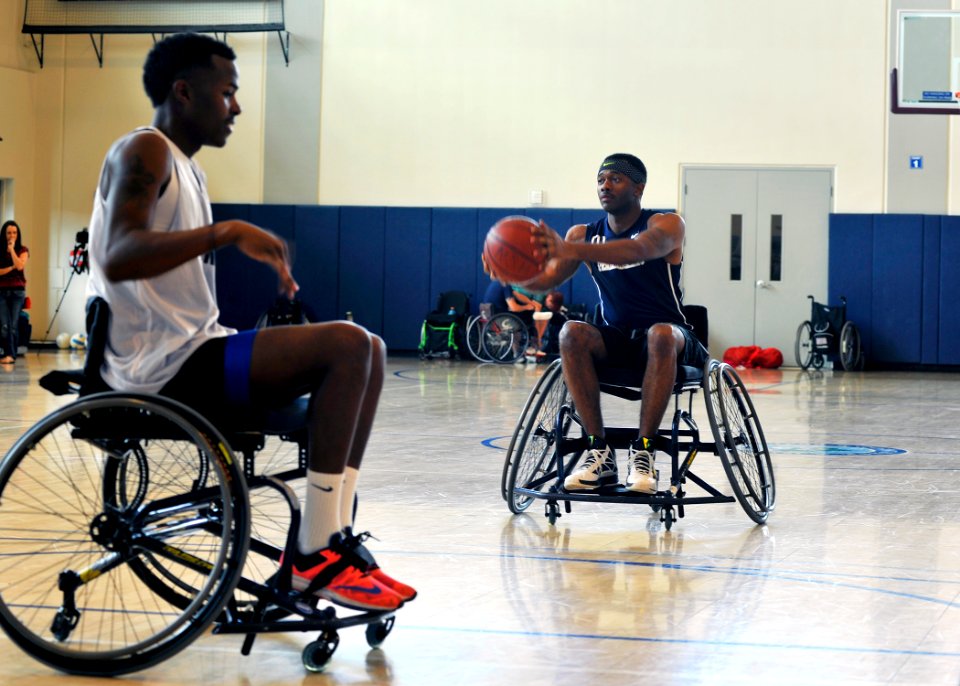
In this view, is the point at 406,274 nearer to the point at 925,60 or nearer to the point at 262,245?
the point at 925,60

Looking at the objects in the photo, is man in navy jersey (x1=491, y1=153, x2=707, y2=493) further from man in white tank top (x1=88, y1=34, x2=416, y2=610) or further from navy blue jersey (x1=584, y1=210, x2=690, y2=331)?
man in white tank top (x1=88, y1=34, x2=416, y2=610)

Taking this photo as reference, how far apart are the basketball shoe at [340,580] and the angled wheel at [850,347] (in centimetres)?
1217

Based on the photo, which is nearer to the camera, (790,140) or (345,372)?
(345,372)

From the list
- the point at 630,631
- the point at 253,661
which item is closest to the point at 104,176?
the point at 253,661

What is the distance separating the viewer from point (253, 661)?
2.34 m

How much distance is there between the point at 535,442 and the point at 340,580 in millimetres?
1912

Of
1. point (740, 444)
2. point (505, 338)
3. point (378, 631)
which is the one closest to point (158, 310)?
point (378, 631)

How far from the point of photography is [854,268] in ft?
46.2

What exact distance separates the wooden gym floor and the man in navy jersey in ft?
0.80

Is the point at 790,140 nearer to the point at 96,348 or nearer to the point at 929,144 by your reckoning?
the point at 929,144

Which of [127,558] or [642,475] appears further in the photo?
[642,475]

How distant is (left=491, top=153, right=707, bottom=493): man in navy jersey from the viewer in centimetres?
384

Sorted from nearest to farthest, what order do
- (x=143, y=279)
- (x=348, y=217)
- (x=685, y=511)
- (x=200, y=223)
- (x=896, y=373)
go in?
(x=143, y=279) → (x=200, y=223) → (x=685, y=511) → (x=896, y=373) → (x=348, y=217)

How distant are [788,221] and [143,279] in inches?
498
